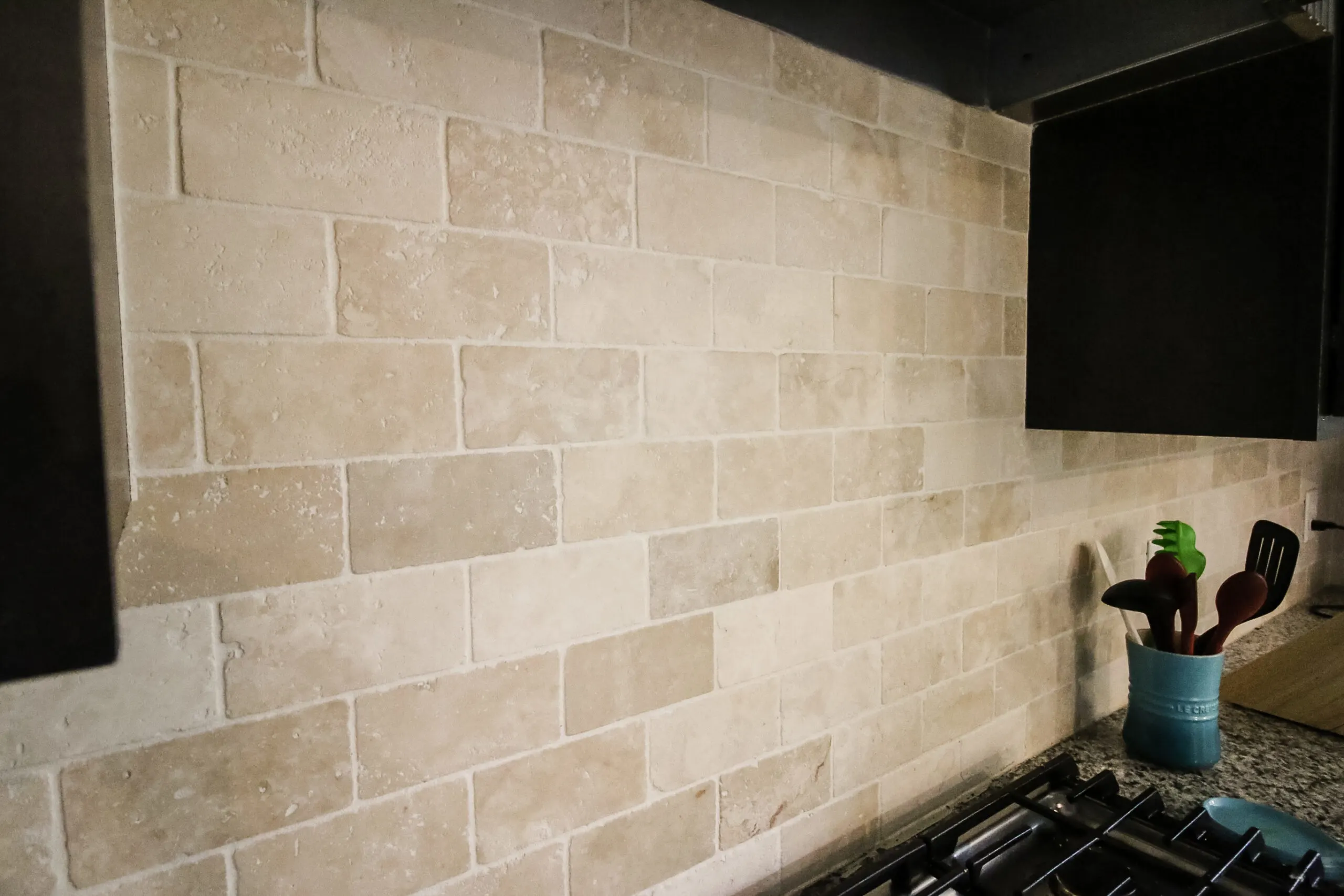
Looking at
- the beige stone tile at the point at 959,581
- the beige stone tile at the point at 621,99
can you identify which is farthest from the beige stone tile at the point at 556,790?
the beige stone tile at the point at 621,99

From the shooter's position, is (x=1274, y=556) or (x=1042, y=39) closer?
(x=1042, y=39)

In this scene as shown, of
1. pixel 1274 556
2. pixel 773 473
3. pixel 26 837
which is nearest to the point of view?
pixel 26 837

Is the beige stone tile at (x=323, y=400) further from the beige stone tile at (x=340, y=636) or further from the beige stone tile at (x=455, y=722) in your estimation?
the beige stone tile at (x=455, y=722)

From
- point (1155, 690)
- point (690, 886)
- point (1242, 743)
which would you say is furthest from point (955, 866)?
point (1242, 743)

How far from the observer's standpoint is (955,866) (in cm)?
99

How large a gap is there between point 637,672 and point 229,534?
0.47 m

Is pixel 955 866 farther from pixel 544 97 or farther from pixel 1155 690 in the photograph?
pixel 544 97

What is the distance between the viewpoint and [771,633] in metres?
1.02

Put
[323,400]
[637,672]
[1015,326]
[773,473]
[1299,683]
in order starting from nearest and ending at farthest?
1. [323,400]
2. [637,672]
3. [773,473]
4. [1015,326]
5. [1299,683]

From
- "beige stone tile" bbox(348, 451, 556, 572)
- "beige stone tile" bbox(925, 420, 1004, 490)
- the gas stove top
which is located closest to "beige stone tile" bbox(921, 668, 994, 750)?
the gas stove top

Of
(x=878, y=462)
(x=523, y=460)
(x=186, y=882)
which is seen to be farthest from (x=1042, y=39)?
(x=186, y=882)

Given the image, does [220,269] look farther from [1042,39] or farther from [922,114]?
[1042,39]

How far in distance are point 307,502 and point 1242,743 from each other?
5.62 ft

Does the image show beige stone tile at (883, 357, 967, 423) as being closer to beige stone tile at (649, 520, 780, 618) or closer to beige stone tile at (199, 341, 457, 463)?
beige stone tile at (649, 520, 780, 618)
